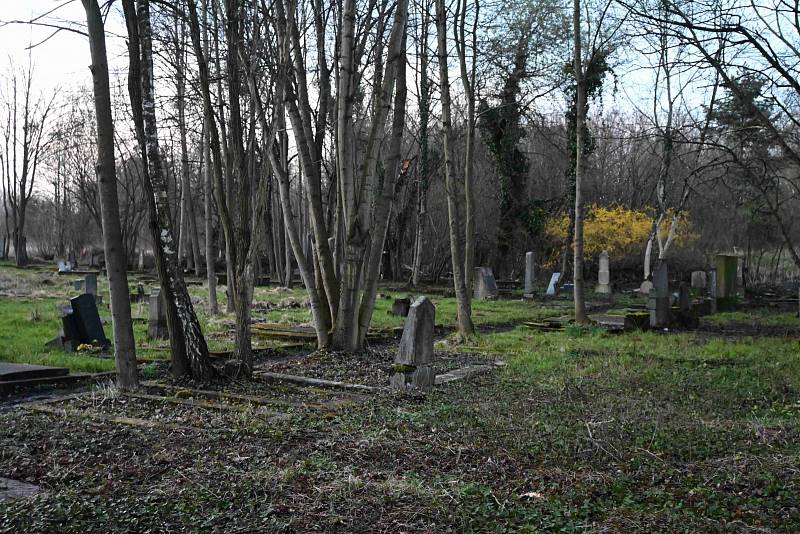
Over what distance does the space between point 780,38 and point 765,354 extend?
530 centimetres

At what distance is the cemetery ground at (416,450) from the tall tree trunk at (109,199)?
1.89 feet

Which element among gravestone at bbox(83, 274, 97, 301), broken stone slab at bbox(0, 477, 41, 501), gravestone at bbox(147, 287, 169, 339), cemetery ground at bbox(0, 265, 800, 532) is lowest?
broken stone slab at bbox(0, 477, 41, 501)

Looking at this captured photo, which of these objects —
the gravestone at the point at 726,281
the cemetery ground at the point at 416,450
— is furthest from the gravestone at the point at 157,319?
the gravestone at the point at 726,281

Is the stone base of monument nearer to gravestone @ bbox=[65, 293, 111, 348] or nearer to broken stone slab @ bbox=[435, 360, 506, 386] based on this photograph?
broken stone slab @ bbox=[435, 360, 506, 386]

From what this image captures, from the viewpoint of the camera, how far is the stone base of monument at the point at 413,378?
29.0 feet

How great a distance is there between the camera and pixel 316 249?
495 inches

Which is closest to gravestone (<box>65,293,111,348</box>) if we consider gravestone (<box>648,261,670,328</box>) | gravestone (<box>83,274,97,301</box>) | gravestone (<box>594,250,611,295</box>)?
gravestone (<box>83,274,97,301</box>)

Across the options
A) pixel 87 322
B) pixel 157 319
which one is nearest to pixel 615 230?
pixel 157 319

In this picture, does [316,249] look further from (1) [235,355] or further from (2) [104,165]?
(2) [104,165]

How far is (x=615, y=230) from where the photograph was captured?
120 ft

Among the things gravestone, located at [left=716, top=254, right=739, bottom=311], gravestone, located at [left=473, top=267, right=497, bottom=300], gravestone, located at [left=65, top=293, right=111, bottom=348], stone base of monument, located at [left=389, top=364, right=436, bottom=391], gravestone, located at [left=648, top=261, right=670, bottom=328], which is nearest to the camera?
stone base of monument, located at [left=389, top=364, right=436, bottom=391]

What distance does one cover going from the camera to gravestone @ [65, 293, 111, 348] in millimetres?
12688

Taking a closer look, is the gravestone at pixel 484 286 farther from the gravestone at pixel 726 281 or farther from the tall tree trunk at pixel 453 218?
the tall tree trunk at pixel 453 218

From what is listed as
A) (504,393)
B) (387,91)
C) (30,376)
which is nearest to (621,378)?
(504,393)
